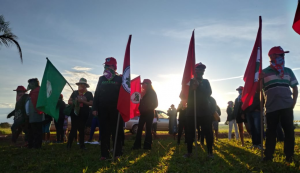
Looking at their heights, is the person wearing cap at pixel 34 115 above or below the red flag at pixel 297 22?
below

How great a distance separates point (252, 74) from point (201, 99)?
123 cm

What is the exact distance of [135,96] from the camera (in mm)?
8180

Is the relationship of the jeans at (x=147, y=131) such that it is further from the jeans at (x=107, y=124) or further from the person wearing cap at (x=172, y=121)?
the person wearing cap at (x=172, y=121)

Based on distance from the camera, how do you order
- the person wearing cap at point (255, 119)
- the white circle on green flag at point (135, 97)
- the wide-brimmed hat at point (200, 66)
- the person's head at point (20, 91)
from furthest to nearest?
the person's head at point (20, 91) < the white circle on green flag at point (135, 97) < the person wearing cap at point (255, 119) < the wide-brimmed hat at point (200, 66)

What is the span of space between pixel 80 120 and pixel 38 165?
263 cm

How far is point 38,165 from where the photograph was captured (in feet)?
17.5

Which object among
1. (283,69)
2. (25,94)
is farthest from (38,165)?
(283,69)

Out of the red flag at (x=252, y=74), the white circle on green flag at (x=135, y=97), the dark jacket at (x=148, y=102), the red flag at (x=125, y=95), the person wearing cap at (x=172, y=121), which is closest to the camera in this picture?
the red flag at (x=252, y=74)

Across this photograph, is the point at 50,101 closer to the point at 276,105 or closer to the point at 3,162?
the point at 3,162

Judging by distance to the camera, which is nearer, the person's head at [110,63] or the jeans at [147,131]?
the person's head at [110,63]

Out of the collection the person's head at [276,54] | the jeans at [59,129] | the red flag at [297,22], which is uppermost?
the red flag at [297,22]

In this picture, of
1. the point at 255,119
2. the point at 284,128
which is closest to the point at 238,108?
the point at 255,119

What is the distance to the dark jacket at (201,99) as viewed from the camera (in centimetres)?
608

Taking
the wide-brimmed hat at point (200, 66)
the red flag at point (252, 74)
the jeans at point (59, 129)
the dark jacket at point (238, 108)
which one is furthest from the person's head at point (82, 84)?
the dark jacket at point (238, 108)
